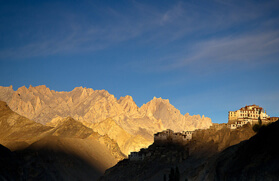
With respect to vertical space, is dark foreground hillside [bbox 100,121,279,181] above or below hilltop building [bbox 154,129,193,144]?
below

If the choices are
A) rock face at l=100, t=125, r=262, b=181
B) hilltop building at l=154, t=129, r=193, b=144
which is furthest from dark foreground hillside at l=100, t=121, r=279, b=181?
hilltop building at l=154, t=129, r=193, b=144

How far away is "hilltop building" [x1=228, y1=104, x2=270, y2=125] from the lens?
17012 centimetres

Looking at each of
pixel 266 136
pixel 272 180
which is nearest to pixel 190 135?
pixel 266 136

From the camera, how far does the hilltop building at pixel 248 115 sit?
170125 mm

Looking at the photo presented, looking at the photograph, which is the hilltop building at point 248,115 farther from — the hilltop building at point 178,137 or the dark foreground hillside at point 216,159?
the hilltop building at point 178,137

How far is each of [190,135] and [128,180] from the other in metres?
32.1

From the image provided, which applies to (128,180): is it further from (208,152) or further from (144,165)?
(208,152)

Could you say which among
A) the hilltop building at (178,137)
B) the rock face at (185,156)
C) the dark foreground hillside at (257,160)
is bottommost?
the dark foreground hillside at (257,160)

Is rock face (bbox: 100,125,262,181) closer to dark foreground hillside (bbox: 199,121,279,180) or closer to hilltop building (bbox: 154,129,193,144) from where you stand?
hilltop building (bbox: 154,129,193,144)

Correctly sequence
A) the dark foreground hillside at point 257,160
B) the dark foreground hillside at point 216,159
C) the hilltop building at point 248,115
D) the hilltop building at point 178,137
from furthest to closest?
1. the hilltop building at point 178,137
2. the hilltop building at point 248,115
3. the dark foreground hillside at point 216,159
4. the dark foreground hillside at point 257,160

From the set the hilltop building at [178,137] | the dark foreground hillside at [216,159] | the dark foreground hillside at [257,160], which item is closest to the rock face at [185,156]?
the dark foreground hillside at [216,159]

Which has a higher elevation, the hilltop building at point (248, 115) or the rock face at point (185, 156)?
the hilltop building at point (248, 115)

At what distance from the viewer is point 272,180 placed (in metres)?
86.9

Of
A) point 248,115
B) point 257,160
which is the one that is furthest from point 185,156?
point 257,160
